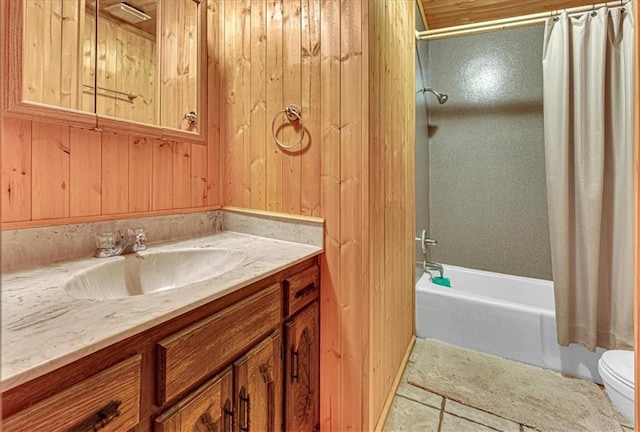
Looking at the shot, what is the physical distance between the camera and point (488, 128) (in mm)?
2709

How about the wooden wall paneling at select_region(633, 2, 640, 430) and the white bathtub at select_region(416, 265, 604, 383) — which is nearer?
the wooden wall paneling at select_region(633, 2, 640, 430)

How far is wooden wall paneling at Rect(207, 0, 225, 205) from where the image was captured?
1563 millimetres

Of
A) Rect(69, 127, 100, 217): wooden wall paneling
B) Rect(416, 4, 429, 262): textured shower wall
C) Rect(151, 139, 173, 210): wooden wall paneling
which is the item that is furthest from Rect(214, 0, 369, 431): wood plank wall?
Rect(416, 4, 429, 262): textured shower wall

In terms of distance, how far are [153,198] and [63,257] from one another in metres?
0.38

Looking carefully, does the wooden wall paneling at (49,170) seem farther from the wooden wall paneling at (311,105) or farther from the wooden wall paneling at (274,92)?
the wooden wall paneling at (311,105)

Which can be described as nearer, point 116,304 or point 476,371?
point 116,304

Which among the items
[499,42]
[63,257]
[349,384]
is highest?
[499,42]

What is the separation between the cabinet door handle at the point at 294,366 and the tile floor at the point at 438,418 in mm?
662

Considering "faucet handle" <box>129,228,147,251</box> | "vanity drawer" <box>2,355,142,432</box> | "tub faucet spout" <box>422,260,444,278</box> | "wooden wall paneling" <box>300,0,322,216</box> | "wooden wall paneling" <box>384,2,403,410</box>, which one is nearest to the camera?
"vanity drawer" <box>2,355,142,432</box>

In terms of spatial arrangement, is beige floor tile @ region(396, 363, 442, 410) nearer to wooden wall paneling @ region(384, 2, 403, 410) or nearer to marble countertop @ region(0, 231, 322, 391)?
wooden wall paneling @ region(384, 2, 403, 410)

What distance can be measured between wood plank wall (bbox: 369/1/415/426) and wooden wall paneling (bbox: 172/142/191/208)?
2.68ft

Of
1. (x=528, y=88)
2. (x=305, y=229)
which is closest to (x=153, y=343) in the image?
(x=305, y=229)

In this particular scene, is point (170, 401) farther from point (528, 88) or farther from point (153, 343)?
point (528, 88)

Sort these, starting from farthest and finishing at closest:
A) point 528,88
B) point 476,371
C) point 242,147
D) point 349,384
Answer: point 528,88 → point 476,371 → point 242,147 → point 349,384
